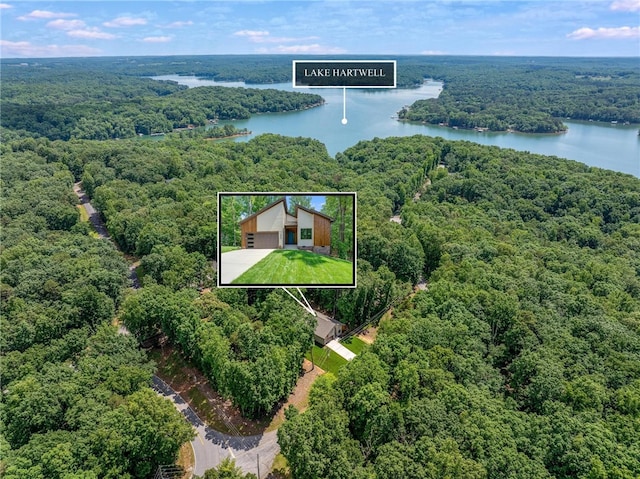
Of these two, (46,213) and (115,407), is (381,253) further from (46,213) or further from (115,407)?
(46,213)

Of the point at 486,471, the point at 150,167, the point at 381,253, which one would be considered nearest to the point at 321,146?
the point at 150,167

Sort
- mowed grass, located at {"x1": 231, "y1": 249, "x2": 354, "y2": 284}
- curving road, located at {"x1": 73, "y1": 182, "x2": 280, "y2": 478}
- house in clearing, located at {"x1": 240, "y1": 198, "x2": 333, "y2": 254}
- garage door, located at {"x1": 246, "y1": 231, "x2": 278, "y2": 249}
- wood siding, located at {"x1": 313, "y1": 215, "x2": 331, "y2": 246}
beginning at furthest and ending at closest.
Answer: curving road, located at {"x1": 73, "y1": 182, "x2": 280, "y2": 478} < wood siding, located at {"x1": 313, "y1": 215, "x2": 331, "y2": 246} < garage door, located at {"x1": 246, "y1": 231, "x2": 278, "y2": 249} < house in clearing, located at {"x1": 240, "y1": 198, "x2": 333, "y2": 254} < mowed grass, located at {"x1": 231, "y1": 249, "x2": 354, "y2": 284}

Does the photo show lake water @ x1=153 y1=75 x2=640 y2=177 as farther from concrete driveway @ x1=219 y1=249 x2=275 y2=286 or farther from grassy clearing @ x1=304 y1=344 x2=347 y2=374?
concrete driveway @ x1=219 y1=249 x2=275 y2=286

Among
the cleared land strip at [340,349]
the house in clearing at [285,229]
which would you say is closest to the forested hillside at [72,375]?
the cleared land strip at [340,349]

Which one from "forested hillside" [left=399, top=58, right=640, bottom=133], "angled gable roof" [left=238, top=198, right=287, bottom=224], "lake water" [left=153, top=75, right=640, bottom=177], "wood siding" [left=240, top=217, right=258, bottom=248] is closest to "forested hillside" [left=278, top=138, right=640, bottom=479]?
"wood siding" [left=240, top=217, right=258, bottom=248]

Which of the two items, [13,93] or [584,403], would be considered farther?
[13,93]
